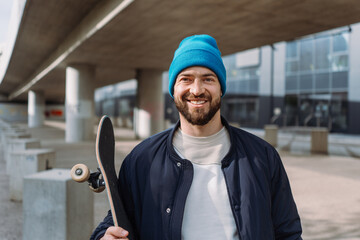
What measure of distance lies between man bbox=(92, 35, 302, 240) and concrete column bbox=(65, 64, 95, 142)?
16.8 m

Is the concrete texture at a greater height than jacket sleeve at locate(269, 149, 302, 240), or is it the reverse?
the concrete texture

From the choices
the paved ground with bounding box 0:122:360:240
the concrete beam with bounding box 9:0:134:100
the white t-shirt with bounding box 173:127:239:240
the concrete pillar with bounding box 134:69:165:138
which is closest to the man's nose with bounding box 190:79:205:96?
the white t-shirt with bounding box 173:127:239:240

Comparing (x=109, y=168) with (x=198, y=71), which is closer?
(x=109, y=168)

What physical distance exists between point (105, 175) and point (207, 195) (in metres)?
0.51

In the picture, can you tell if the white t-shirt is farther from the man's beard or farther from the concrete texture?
the concrete texture

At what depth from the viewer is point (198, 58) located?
66.0 inches

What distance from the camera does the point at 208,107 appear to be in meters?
1.68

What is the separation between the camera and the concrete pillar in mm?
19595

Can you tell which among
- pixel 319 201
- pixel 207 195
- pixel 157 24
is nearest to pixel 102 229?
pixel 207 195

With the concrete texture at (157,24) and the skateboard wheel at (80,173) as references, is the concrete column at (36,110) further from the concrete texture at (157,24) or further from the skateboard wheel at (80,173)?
the skateboard wheel at (80,173)

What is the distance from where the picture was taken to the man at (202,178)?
62.2 inches

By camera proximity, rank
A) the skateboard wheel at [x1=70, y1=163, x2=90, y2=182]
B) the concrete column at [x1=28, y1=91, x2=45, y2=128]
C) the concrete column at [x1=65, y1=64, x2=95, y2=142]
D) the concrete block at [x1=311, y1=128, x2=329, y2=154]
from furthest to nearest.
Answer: the concrete column at [x1=28, y1=91, x2=45, y2=128] < the concrete column at [x1=65, y1=64, x2=95, y2=142] < the concrete block at [x1=311, y1=128, x2=329, y2=154] < the skateboard wheel at [x1=70, y1=163, x2=90, y2=182]

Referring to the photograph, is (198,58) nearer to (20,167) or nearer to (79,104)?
(20,167)

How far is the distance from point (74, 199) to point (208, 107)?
2.91 m
